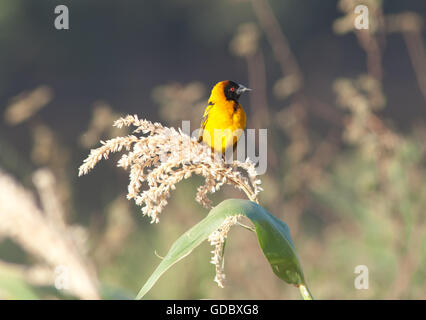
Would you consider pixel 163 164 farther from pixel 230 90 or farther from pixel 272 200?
pixel 272 200

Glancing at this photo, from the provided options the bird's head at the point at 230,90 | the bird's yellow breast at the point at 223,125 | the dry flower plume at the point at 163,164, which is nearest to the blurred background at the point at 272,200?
the dry flower plume at the point at 163,164

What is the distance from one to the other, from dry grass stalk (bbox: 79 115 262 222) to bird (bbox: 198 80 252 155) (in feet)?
4.87

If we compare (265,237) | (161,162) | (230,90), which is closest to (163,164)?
(161,162)

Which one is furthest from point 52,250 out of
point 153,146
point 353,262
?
point 353,262

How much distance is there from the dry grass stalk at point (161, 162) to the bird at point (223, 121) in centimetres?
148

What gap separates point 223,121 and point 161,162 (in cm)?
174

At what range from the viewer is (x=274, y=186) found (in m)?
3.92

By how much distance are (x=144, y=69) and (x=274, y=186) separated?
8.98m

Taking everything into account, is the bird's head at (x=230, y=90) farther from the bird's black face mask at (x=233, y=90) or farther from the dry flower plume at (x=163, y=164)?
the dry flower plume at (x=163, y=164)

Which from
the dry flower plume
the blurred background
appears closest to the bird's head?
the blurred background

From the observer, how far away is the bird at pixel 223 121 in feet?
9.45

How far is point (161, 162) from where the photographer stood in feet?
4.22

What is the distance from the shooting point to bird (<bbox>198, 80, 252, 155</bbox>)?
2881 mm

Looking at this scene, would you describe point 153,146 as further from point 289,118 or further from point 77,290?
point 289,118
